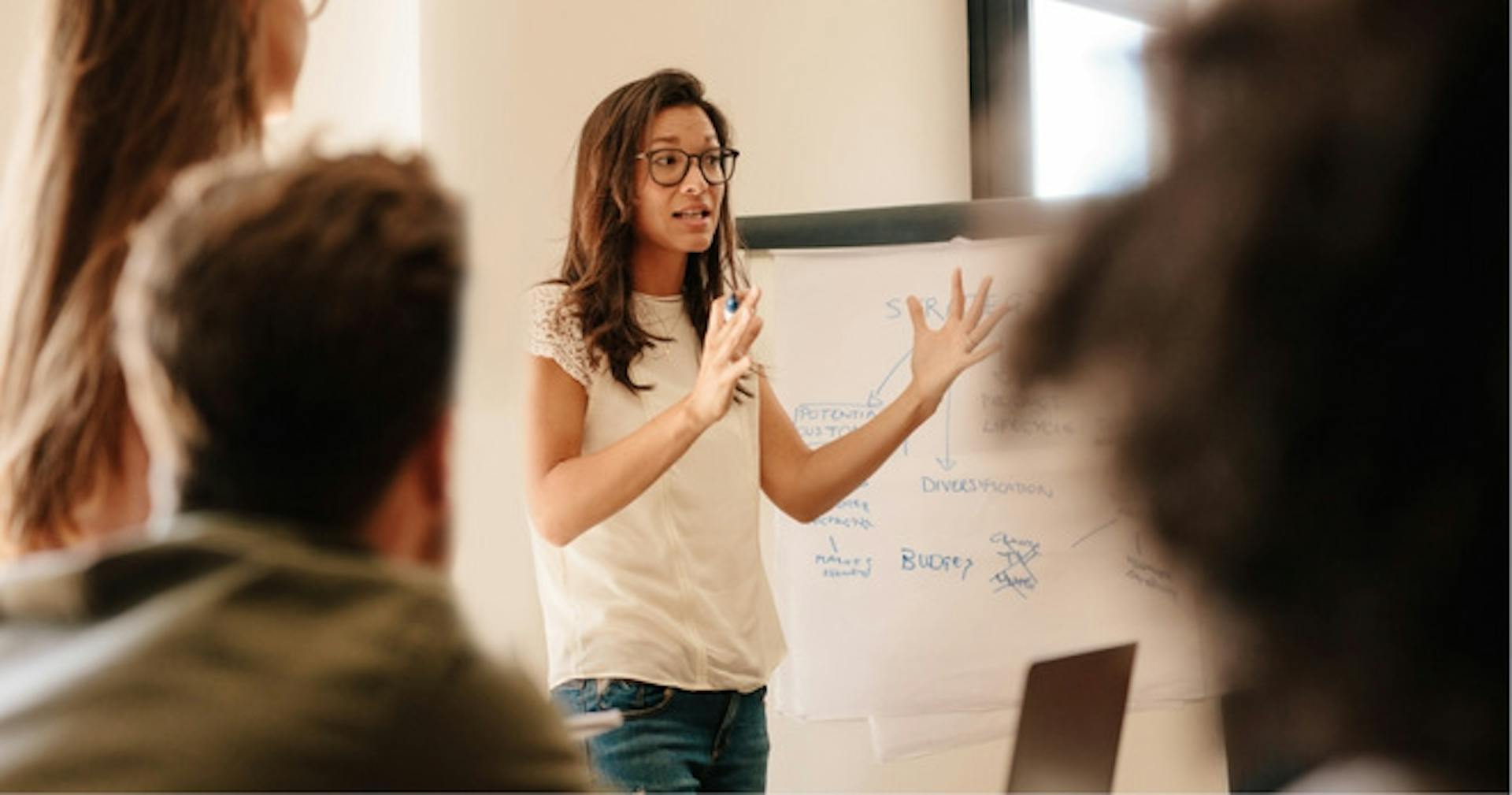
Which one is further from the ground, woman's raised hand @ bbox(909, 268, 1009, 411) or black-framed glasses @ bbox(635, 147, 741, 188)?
black-framed glasses @ bbox(635, 147, 741, 188)

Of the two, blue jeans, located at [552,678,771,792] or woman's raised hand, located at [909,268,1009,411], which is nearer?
blue jeans, located at [552,678,771,792]

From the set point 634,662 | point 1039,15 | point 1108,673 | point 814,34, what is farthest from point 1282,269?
point 1039,15

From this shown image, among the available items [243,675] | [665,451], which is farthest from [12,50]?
[243,675]

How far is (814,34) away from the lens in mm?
3492

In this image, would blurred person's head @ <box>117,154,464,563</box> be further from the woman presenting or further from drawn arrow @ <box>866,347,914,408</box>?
drawn arrow @ <box>866,347,914,408</box>

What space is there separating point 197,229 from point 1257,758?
0.50 meters

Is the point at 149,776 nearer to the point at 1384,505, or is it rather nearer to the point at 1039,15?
the point at 1384,505

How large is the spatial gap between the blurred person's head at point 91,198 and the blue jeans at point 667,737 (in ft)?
3.65

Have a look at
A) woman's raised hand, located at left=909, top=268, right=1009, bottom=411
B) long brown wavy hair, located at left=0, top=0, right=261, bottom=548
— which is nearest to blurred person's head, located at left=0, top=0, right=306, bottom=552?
long brown wavy hair, located at left=0, top=0, right=261, bottom=548

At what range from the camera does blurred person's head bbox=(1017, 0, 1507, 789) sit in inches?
14.3

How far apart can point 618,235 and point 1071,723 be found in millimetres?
1153

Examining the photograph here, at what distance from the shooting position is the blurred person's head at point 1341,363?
0.36 m

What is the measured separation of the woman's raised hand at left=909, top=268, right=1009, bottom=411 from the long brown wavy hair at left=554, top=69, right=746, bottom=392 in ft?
1.07

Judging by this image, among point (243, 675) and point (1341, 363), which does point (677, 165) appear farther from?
point (1341, 363)
